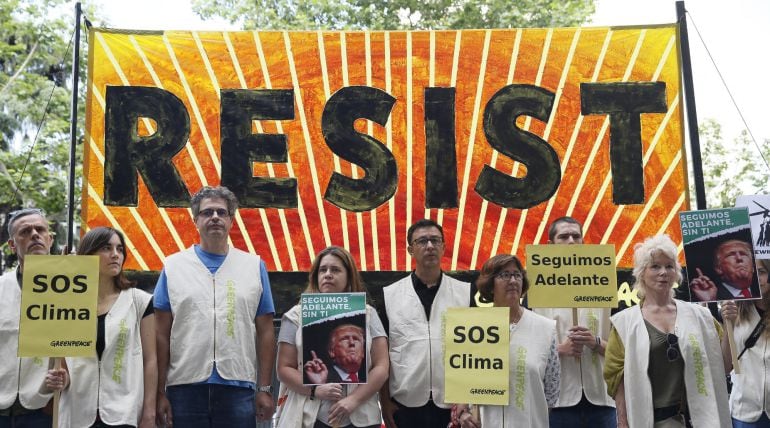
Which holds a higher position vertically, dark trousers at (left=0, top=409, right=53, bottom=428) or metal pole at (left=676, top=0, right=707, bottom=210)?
metal pole at (left=676, top=0, right=707, bottom=210)

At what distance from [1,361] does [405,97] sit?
300cm

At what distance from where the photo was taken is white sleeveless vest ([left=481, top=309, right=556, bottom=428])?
3.93m

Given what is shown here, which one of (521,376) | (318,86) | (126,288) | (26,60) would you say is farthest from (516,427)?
(26,60)

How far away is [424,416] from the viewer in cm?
431

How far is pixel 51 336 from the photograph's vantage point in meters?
3.76

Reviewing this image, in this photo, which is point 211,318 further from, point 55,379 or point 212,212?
point 55,379

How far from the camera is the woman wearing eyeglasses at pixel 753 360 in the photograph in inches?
177

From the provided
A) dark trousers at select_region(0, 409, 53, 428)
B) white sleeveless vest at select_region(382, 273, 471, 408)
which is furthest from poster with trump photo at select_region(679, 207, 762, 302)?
dark trousers at select_region(0, 409, 53, 428)

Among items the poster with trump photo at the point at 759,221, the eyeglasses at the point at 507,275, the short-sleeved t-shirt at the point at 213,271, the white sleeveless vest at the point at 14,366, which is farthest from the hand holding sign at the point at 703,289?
the white sleeveless vest at the point at 14,366

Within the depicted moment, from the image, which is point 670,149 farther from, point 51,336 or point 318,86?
point 51,336

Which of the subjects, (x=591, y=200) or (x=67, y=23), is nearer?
(x=591, y=200)

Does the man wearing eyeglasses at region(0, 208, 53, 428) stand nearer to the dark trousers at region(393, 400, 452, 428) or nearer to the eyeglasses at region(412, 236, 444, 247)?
the dark trousers at region(393, 400, 452, 428)

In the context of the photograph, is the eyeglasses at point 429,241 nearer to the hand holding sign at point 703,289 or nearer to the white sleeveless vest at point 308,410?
the white sleeveless vest at point 308,410

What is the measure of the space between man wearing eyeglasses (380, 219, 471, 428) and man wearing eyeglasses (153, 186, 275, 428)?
0.63 m
